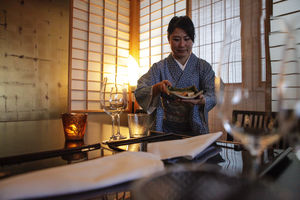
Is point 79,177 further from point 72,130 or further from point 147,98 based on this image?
point 147,98

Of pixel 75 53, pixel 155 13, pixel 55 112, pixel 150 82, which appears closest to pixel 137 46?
pixel 155 13

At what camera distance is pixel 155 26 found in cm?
410

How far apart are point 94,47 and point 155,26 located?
128cm

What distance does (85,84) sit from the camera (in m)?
3.85

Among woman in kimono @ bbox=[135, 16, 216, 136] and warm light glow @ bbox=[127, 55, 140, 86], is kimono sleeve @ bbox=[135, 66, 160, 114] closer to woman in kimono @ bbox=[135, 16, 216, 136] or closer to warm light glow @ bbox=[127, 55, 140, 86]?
woman in kimono @ bbox=[135, 16, 216, 136]

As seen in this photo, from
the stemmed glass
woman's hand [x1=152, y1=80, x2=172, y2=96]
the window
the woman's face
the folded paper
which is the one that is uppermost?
the window

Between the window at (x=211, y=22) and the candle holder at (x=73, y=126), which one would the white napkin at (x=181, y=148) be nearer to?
the candle holder at (x=73, y=126)

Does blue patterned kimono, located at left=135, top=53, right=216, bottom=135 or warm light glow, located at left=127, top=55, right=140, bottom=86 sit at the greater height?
warm light glow, located at left=127, top=55, right=140, bottom=86

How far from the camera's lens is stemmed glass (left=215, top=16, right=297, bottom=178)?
0.25 metres

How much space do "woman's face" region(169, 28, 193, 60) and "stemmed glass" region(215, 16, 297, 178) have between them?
1.30 m

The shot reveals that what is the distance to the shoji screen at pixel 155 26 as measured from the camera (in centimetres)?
379

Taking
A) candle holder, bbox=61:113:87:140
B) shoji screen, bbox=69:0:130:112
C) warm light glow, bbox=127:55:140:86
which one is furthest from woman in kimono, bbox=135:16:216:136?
warm light glow, bbox=127:55:140:86

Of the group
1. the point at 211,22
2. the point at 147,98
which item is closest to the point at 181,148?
the point at 147,98

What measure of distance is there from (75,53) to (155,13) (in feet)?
5.80
